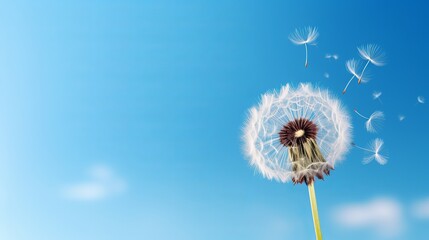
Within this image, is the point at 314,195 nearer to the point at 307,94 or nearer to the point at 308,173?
the point at 308,173

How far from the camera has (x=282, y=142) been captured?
23297 mm

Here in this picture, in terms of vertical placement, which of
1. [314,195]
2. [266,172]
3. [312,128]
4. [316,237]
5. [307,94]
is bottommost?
[316,237]

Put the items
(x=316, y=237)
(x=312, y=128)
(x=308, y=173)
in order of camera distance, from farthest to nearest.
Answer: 1. (x=312, y=128)
2. (x=308, y=173)
3. (x=316, y=237)

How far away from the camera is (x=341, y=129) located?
23.3 metres

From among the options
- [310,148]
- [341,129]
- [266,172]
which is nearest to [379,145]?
[341,129]

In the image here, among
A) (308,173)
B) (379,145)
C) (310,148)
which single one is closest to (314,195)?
(308,173)

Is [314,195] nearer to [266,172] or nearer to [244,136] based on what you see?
[266,172]

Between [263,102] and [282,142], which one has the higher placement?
[263,102]

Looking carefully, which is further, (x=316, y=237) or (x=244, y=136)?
(x=244, y=136)

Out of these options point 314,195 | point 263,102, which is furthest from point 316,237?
point 263,102

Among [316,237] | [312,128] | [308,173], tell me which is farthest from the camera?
[312,128]

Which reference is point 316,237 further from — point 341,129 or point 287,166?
point 341,129

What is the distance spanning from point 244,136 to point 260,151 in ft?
3.81

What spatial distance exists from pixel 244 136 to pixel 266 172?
87.1 inches
